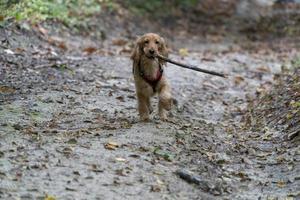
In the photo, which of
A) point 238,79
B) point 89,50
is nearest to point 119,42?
point 89,50

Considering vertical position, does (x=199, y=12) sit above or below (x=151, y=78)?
above

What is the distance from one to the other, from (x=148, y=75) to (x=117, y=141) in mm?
1425

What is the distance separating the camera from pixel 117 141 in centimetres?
829

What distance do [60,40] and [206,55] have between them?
4110 millimetres

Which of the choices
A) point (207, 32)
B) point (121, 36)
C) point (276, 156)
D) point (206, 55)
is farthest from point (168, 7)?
point (276, 156)

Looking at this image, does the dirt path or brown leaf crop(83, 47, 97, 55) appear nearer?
the dirt path

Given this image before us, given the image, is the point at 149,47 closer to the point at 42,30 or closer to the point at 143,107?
the point at 143,107

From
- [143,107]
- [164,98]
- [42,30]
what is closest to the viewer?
[164,98]

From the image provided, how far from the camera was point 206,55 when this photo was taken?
62.5 ft

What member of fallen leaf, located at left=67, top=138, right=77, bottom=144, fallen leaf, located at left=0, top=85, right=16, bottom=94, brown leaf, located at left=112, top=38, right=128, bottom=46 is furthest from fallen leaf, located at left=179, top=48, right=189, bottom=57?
fallen leaf, located at left=67, top=138, right=77, bottom=144

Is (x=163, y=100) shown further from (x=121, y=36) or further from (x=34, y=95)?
(x=121, y=36)

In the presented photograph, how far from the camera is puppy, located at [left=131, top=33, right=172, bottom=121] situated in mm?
9359

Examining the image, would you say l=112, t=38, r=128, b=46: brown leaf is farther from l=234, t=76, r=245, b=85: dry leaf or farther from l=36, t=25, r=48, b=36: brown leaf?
l=234, t=76, r=245, b=85: dry leaf

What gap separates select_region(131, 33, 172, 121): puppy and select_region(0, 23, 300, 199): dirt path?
28cm
